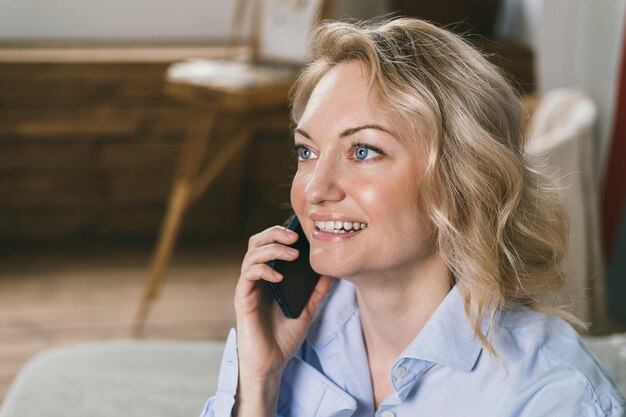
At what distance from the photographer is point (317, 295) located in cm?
162

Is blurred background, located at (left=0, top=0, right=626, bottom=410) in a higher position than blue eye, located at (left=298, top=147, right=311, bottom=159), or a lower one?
lower

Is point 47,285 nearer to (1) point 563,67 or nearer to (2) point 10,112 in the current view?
(2) point 10,112

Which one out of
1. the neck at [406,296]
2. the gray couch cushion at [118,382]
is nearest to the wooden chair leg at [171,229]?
the gray couch cushion at [118,382]

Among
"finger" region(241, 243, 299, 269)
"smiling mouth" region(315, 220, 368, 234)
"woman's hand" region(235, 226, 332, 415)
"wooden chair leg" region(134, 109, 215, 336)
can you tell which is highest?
"smiling mouth" region(315, 220, 368, 234)

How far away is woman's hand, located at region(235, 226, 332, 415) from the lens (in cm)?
153

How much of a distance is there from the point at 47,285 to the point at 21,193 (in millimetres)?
547

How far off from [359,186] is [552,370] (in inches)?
13.9

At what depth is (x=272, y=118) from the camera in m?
4.48

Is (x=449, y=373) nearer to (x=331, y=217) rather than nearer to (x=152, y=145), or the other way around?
(x=331, y=217)

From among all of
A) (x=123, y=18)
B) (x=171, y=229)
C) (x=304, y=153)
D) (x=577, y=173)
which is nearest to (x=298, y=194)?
(x=304, y=153)

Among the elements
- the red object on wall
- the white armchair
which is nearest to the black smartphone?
the white armchair

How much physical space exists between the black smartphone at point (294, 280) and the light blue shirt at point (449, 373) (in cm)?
7

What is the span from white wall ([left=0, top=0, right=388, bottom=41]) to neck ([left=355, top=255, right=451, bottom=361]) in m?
Result: 3.32

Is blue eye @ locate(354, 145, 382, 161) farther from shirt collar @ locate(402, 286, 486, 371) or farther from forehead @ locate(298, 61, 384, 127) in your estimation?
shirt collar @ locate(402, 286, 486, 371)
